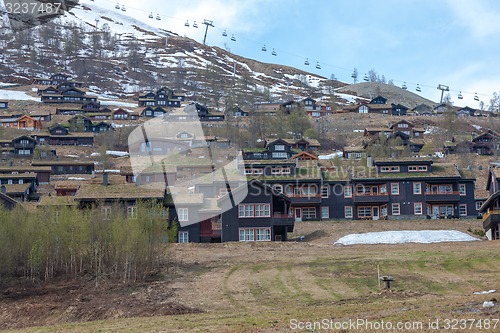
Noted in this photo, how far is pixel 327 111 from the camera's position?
151000mm

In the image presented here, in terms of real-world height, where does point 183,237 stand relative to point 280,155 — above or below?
below

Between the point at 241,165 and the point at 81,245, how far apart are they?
38305 mm

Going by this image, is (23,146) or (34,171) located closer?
(34,171)

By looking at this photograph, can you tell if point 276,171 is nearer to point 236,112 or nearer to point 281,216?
point 281,216

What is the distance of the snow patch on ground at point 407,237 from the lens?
52.2m

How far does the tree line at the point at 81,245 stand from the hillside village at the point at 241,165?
14.1 feet

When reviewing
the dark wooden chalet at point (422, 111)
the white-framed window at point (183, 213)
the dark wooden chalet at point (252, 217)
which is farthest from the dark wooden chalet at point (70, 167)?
the dark wooden chalet at point (422, 111)

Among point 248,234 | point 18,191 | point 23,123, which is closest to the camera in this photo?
point 248,234

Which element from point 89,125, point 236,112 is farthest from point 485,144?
point 89,125

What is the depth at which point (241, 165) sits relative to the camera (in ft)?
252

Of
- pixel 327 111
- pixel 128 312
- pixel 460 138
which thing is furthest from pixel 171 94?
pixel 128 312

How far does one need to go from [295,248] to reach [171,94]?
116139mm

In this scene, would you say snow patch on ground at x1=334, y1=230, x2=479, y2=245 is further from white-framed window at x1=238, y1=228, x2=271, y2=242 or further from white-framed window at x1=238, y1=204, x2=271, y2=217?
white-framed window at x1=238, y1=204, x2=271, y2=217

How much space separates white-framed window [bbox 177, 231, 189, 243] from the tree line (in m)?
14.3
